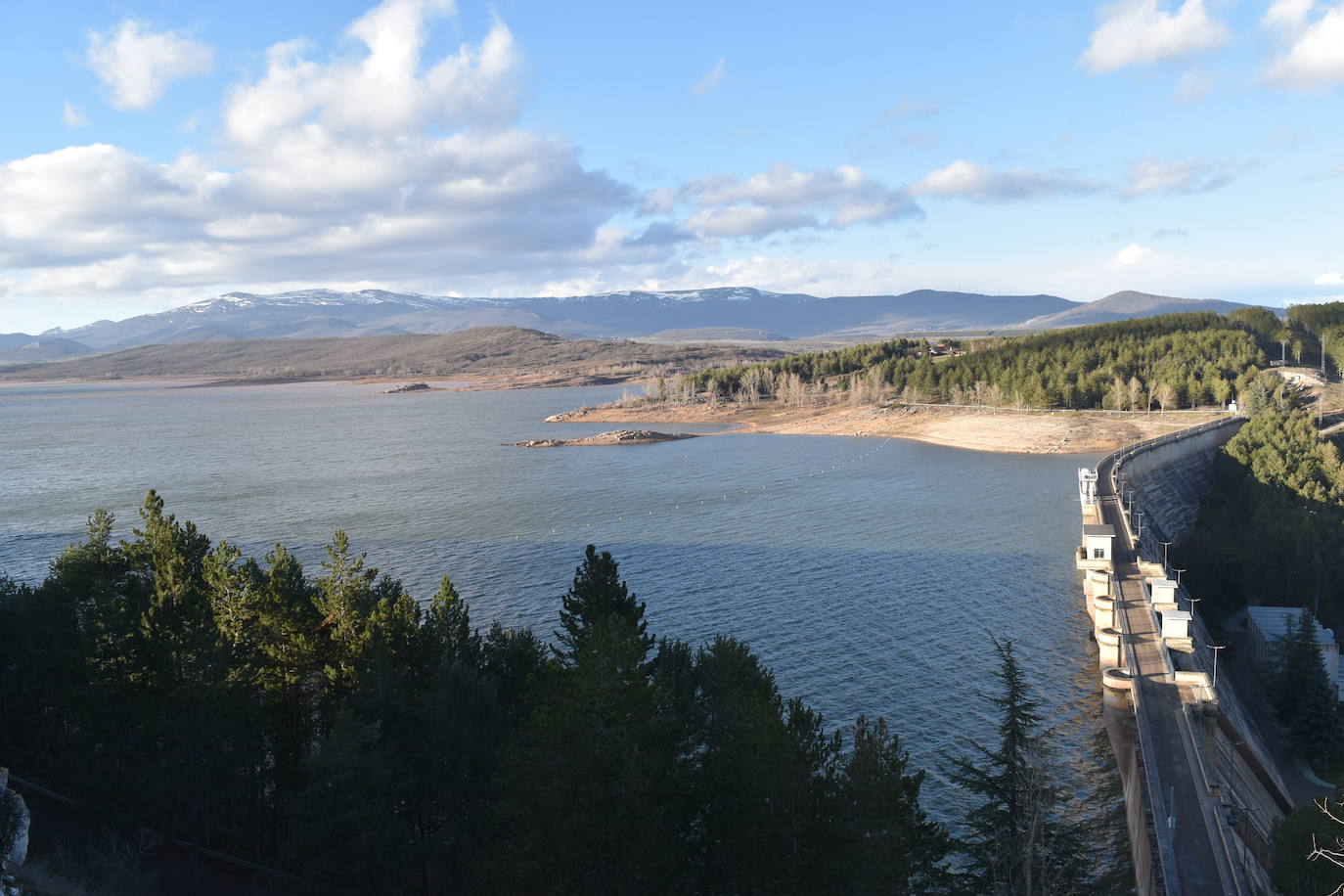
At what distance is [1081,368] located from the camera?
13112 centimetres

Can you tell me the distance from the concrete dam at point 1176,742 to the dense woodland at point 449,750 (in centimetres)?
257

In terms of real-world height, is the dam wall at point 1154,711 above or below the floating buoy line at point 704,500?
below

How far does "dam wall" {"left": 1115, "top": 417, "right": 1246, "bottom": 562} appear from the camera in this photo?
2638 inches

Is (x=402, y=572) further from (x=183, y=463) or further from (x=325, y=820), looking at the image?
(x=183, y=463)

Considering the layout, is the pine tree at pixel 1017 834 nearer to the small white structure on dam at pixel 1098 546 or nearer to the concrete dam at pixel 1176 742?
the concrete dam at pixel 1176 742

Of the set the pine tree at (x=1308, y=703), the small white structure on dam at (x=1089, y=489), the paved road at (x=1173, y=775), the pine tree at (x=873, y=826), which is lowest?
the pine tree at (x=1308, y=703)

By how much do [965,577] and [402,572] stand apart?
35.0 meters

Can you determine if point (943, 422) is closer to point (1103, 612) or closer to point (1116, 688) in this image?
point (1103, 612)

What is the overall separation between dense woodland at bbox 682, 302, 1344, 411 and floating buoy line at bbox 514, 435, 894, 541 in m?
46.7

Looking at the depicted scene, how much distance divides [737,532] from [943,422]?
7224 cm

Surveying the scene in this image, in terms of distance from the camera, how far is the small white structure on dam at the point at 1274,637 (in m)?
42.8

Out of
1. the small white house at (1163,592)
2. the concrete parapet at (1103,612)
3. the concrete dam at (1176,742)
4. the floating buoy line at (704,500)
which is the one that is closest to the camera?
the concrete dam at (1176,742)

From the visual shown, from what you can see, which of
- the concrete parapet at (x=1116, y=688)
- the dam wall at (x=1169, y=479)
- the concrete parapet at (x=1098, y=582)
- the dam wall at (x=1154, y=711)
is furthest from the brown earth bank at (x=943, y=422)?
the concrete parapet at (x=1116, y=688)

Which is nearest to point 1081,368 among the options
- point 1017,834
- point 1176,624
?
point 1176,624
